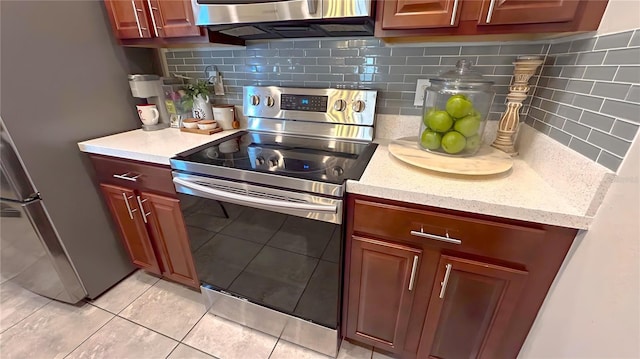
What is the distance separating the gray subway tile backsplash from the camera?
0.65 metres

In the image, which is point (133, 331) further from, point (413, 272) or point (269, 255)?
point (413, 272)

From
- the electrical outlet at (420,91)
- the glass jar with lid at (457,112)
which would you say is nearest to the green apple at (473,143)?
the glass jar with lid at (457,112)

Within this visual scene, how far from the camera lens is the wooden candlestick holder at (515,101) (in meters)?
0.96

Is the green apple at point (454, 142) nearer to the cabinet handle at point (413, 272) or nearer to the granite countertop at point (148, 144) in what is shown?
the cabinet handle at point (413, 272)

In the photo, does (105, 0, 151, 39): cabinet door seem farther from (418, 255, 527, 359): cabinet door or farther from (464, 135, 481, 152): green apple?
(418, 255, 527, 359): cabinet door

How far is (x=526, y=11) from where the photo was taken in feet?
2.60

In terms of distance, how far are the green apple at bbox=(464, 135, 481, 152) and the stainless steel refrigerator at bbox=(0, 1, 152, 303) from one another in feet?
5.80

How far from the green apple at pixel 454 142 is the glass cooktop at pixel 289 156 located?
0.96 feet

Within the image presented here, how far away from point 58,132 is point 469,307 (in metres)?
1.90

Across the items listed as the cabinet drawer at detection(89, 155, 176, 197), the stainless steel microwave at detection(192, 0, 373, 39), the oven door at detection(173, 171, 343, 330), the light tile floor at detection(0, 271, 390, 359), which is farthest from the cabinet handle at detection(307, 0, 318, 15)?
the light tile floor at detection(0, 271, 390, 359)


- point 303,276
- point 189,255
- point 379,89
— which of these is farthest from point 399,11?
Answer: point 189,255

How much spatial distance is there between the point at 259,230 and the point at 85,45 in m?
1.26

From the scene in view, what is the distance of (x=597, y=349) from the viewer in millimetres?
632

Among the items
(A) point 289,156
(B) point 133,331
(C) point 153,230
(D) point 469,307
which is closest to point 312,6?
(A) point 289,156
